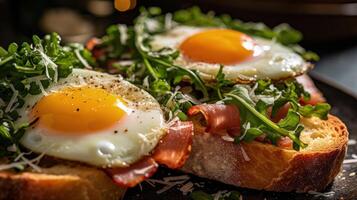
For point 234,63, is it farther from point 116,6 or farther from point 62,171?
point 116,6

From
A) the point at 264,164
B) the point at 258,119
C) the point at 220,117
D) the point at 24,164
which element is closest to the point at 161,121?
the point at 220,117

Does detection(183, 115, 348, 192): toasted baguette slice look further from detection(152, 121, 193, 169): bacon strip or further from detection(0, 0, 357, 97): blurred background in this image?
detection(0, 0, 357, 97): blurred background

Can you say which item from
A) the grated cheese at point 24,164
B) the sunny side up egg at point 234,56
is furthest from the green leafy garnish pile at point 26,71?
the sunny side up egg at point 234,56

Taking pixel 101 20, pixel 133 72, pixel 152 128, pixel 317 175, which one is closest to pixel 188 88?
pixel 133 72

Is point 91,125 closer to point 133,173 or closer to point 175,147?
point 133,173

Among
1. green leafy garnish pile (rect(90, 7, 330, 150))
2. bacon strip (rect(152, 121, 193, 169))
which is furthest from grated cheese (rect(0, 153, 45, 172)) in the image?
green leafy garnish pile (rect(90, 7, 330, 150))

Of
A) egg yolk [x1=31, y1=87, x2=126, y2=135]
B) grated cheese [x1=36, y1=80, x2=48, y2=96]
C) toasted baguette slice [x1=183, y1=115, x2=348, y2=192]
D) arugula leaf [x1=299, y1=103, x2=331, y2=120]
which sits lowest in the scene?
toasted baguette slice [x1=183, y1=115, x2=348, y2=192]

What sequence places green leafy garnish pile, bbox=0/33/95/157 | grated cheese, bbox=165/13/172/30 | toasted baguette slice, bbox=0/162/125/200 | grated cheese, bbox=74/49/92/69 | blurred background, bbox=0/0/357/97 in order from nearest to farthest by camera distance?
toasted baguette slice, bbox=0/162/125/200 → green leafy garnish pile, bbox=0/33/95/157 → grated cheese, bbox=74/49/92/69 → grated cheese, bbox=165/13/172/30 → blurred background, bbox=0/0/357/97
